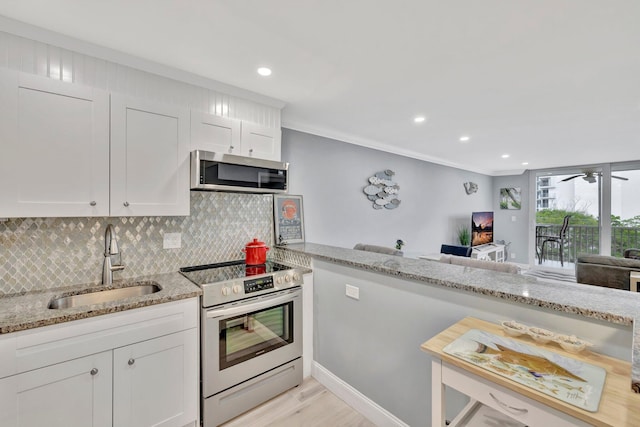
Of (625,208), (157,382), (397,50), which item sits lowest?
(157,382)

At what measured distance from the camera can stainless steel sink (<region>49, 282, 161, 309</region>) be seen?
171 centimetres

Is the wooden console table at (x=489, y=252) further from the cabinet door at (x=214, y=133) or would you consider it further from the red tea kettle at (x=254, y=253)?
the cabinet door at (x=214, y=133)

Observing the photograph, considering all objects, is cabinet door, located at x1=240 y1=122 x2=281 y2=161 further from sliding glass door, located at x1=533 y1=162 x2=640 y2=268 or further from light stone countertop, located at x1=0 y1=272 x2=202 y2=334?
sliding glass door, located at x1=533 y1=162 x2=640 y2=268

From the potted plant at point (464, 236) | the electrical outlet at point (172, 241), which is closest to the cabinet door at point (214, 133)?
the electrical outlet at point (172, 241)

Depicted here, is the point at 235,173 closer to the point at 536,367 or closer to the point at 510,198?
the point at 536,367

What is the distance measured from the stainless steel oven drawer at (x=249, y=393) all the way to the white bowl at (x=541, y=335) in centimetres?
171

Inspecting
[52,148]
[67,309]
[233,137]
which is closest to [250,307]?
[67,309]

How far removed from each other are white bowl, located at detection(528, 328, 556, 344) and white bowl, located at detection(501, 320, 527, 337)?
0.03 m

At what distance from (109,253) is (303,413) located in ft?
5.71

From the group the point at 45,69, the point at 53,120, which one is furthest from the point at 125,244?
the point at 45,69

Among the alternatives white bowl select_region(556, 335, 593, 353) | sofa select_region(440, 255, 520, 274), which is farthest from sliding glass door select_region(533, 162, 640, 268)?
white bowl select_region(556, 335, 593, 353)

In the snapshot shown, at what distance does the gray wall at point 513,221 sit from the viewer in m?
6.98

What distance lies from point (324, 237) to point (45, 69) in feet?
9.06

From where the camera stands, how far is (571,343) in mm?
1069
